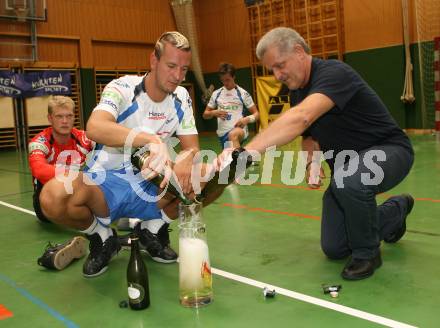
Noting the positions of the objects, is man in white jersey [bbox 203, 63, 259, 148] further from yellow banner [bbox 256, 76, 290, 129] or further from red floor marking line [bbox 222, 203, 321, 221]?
yellow banner [bbox 256, 76, 290, 129]

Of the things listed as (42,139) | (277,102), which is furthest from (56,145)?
(277,102)

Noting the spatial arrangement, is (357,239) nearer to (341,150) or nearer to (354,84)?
(341,150)

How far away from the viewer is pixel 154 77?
3195mm

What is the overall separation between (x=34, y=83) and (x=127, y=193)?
13.4 m

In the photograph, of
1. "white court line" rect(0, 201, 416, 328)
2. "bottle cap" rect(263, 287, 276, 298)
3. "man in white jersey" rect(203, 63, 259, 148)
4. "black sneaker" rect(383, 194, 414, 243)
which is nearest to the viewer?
"white court line" rect(0, 201, 416, 328)

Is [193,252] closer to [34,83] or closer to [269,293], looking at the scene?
[269,293]

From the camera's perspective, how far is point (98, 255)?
10.5 feet

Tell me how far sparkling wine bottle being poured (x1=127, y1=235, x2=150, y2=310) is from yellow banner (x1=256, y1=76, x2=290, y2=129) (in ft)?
42.5

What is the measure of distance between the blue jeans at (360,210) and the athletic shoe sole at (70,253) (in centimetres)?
176

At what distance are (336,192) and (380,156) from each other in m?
0.39

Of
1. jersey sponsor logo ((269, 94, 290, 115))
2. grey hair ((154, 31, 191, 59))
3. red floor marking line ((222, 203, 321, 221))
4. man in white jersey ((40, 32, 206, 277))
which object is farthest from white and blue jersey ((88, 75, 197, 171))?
jersey sponsor logo ((269, 94, 290, 115))

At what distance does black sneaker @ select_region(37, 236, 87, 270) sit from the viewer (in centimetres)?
326

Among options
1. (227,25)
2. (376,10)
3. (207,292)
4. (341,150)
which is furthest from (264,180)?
(227,25)

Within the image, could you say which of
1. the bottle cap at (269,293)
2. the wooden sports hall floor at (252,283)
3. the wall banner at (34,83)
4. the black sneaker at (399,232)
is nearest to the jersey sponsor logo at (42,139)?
the wooden sports hall floor at (252,283)
